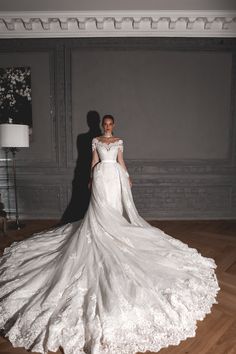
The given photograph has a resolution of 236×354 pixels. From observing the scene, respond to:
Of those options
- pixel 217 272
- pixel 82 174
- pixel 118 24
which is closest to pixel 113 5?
pixel 118 24

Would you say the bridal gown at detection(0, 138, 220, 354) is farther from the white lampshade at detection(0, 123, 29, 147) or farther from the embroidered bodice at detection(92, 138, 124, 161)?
the white lampshade at detection(0, 123, 29, 147)

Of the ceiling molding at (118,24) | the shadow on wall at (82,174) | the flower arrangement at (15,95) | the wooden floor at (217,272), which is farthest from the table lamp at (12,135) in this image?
the ceiling molding at (118,24)

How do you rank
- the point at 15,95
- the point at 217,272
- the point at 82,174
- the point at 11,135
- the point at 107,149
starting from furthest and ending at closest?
the point at 82,174 → the point at 15,95 → the point at 11,135 → the point at 107,149 → the point at 217,272

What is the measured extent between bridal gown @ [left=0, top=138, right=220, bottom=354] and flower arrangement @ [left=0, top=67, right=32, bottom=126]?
7.11 feet

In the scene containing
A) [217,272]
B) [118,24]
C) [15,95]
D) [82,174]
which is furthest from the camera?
[82,174]

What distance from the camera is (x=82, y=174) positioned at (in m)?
5.38

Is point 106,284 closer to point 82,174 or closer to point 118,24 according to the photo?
point 82,174

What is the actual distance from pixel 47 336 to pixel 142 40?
190 inches

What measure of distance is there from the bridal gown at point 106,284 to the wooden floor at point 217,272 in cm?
7

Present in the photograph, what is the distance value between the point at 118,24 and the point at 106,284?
14.3ft

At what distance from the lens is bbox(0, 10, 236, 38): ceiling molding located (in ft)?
15.9

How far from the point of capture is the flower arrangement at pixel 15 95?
17.1 feet

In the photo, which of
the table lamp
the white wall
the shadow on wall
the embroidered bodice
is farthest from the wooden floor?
the white wall

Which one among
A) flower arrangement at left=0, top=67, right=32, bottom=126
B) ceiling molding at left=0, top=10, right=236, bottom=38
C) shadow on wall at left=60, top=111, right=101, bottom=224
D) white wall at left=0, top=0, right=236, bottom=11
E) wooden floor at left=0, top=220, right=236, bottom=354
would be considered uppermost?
white wall at left=0, top=0, right=236, bottom=11
